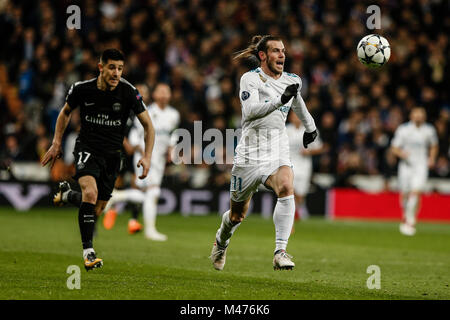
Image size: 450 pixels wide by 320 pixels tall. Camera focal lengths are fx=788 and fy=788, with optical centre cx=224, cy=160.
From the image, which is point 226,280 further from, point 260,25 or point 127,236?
point 260,25

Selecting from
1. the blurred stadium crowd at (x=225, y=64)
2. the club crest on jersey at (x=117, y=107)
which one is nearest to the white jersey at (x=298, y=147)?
the blurred stadium crowd at (x=225, y=64)

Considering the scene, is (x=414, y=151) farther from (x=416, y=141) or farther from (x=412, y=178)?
(x=412, y=178)

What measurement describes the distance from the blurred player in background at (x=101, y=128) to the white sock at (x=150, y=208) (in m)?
4.23

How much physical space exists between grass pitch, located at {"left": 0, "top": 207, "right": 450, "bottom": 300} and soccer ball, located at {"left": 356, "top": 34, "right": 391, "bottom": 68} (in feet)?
7.74

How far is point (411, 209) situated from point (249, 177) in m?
8.91

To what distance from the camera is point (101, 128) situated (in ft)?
27.3

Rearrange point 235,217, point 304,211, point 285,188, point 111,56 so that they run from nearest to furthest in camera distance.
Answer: point 285,188 < point 111,56 < point 235,217 < point 304,211

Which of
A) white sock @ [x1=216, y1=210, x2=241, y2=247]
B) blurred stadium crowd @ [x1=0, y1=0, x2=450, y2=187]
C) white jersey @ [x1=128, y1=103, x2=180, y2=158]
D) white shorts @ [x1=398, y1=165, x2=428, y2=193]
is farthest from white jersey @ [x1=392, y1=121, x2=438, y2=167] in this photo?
white sock @ [x1=216, y1=210, x2=241, y2=247]

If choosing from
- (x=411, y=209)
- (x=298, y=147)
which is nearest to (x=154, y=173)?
(x=298, y=147)

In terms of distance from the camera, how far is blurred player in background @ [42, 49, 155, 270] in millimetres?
8086

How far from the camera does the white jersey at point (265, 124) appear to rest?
7.78 metres

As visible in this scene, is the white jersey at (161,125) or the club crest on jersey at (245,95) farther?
the white jersey at (161,125)

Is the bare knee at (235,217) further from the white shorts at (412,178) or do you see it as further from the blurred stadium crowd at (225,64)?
the blurred stadium crowd at (225,64)
